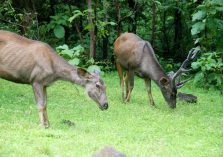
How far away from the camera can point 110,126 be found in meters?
10.1

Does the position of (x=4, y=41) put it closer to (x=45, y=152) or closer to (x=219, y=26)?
(x=45, y=152)

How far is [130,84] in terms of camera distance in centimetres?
1347

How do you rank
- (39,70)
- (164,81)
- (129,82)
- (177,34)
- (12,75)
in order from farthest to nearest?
(177,34) → (129,82) → (164,81) → (12,75) → (39,70)

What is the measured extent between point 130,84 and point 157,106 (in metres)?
0.88

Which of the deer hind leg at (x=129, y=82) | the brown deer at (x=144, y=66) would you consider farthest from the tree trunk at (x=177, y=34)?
the deer hind leg at (x=129, y=82)

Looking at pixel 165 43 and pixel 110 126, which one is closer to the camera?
pixel 110 126

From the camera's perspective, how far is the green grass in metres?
7.87

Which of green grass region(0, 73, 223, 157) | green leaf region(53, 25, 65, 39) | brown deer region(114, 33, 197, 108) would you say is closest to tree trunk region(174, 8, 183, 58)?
green leaf region(53, 25, 65, 39)

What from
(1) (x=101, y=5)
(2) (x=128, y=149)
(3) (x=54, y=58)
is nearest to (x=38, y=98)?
(3) (x=54, y=58)

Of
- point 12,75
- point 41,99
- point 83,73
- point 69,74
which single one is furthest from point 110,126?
point 12,75

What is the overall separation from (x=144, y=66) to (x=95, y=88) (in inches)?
136

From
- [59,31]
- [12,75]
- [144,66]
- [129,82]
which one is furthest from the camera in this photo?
[59,31]

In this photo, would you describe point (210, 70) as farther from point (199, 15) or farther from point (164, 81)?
point (164, 81)

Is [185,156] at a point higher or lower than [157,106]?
higher
